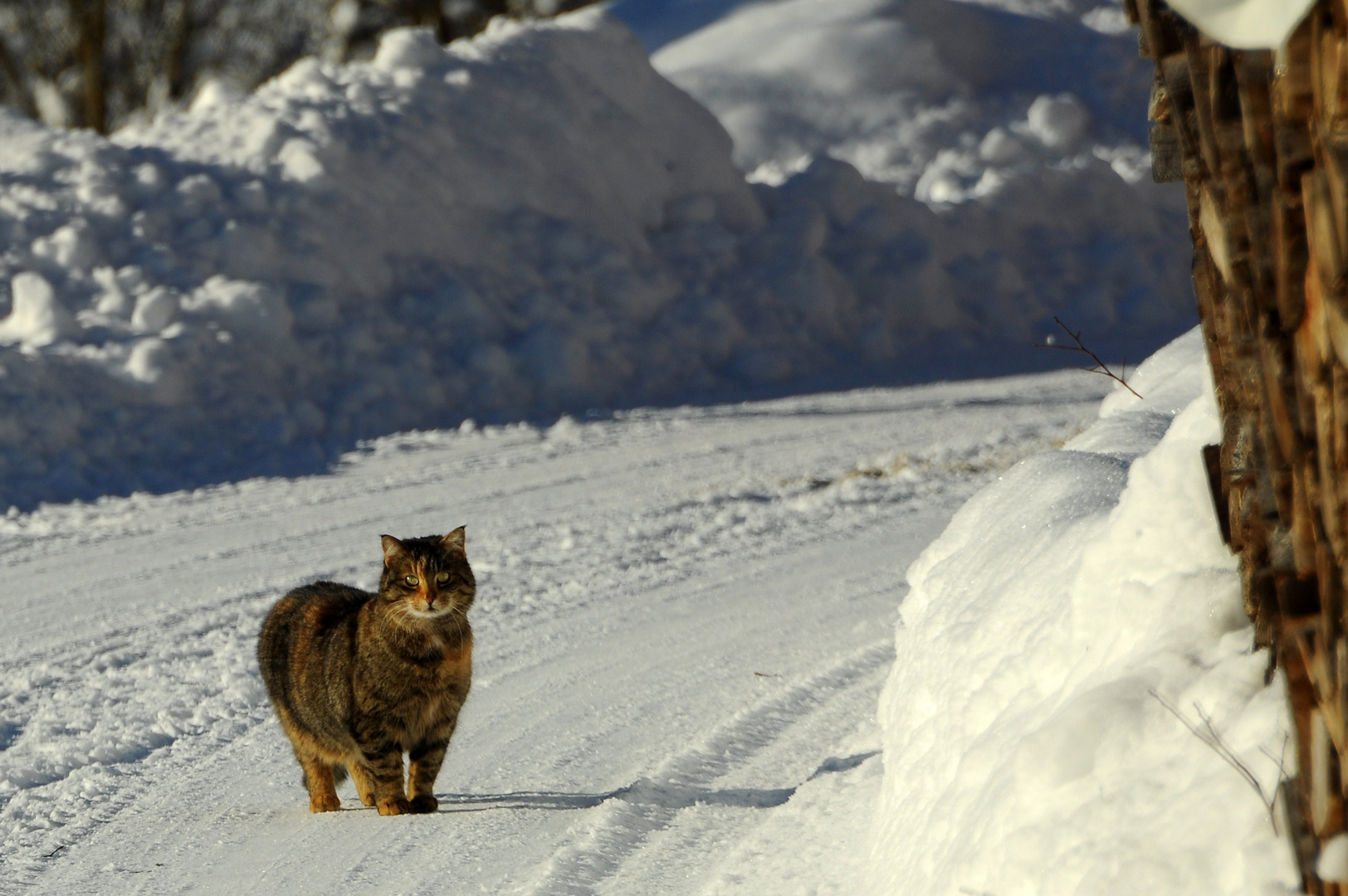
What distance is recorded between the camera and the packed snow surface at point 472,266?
10422 millimetres

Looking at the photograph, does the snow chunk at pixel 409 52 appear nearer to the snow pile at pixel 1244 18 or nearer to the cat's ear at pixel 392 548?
the cat's ear at pixel 392 548

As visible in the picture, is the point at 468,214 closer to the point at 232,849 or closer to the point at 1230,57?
the point at 232,849

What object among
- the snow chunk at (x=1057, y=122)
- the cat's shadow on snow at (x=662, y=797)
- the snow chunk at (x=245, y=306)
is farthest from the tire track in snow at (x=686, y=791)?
the snow chunk at (x=1057, y=122)

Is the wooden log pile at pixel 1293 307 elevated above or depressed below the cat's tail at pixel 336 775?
above

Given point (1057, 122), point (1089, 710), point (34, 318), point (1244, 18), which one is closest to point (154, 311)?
point (34, 318)

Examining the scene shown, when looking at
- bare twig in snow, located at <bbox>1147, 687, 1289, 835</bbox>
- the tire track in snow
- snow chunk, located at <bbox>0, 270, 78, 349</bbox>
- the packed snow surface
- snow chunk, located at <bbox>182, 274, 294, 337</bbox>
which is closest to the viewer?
bare twig in snow, located at <bbox>1147, 687, 1289, 835</bbox>

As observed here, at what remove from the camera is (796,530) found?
7297mm

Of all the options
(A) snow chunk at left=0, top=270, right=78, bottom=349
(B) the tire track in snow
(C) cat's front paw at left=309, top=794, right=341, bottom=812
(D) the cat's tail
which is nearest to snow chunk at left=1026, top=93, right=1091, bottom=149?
(A) snow chunk at left=0, top=270, right=78, bottom=349

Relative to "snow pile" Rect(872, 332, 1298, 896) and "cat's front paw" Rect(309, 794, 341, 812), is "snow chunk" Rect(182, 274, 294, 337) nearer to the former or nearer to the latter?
"cat's front paw" Rect(309, 794, 341, 812)

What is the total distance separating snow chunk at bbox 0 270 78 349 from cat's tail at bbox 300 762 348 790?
7.26m

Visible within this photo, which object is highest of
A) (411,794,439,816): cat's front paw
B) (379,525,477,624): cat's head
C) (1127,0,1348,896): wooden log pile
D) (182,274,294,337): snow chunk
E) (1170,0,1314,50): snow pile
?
(182,274,294,337): snow chunk

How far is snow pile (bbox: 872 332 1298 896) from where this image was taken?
1.90 metres

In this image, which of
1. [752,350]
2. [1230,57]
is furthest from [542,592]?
[752,350]

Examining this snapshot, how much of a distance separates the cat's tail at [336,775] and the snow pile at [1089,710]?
1.86 m
